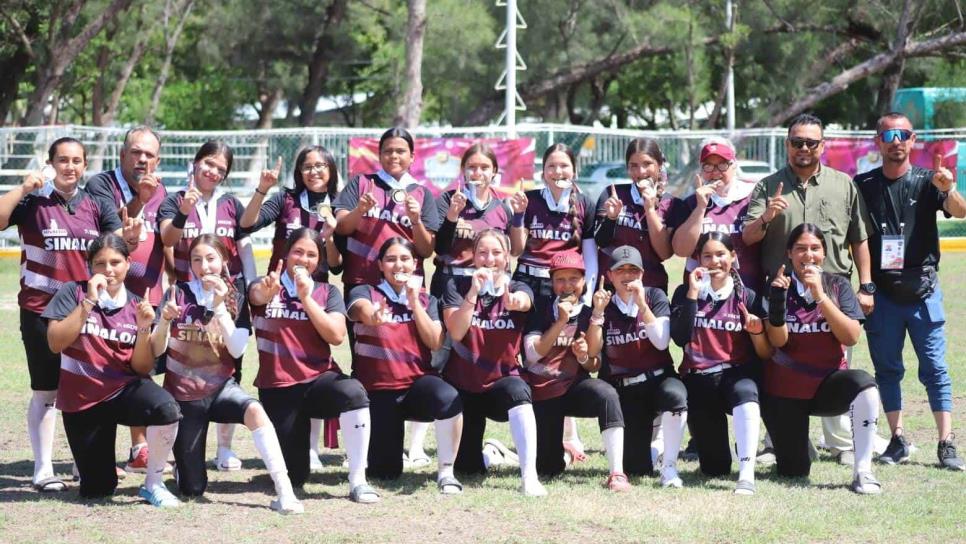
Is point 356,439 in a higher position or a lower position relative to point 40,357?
lower

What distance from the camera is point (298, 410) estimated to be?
261 inches

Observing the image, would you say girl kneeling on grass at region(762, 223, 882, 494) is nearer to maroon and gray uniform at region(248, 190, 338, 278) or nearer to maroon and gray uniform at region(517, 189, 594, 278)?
maroon and gray uniform at region(517, 189, 594, 278)

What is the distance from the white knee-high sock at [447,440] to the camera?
6.61 meters

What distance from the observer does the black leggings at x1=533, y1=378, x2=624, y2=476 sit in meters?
6.69

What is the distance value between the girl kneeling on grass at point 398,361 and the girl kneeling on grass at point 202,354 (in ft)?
2.25

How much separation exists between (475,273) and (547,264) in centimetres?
83

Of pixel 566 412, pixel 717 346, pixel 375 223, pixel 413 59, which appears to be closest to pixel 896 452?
pixel 717 346

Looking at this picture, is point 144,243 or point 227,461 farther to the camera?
point 227,461

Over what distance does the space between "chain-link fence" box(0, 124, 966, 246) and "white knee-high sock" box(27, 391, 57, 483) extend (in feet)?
43.5

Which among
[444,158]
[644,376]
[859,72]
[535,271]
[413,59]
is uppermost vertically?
[859,72]

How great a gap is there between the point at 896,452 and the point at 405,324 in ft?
10.1

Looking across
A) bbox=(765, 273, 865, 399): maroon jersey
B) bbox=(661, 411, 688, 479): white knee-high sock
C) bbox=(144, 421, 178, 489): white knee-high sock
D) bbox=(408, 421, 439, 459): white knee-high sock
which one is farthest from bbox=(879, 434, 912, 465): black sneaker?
bbox=(144, 421, 178, 489): white knee-high sock

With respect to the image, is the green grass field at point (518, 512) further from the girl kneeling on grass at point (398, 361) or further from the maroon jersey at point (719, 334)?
the maroon jersey at point (719, 334)

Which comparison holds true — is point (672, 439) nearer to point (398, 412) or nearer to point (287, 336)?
point (398, 412)
